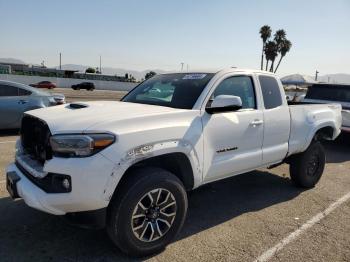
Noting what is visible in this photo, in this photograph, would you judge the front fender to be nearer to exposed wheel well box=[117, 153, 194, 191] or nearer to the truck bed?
exposed wheel well box=[117, 153, 194, 191]

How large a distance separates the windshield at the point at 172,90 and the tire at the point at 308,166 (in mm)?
2352

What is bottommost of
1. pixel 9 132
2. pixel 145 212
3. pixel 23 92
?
pixel 9 132

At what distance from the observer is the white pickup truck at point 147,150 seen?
3131 mm

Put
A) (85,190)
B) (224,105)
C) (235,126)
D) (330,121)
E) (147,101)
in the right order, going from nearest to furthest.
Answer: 1. (85,190)
2. (224,105)
3. (235,126)
4. (147,101)
5. (330,121)

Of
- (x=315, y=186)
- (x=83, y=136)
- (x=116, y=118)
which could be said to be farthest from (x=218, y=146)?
(x=315, y=186)

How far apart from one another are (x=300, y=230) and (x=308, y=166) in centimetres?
182

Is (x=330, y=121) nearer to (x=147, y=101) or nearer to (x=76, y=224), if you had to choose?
(x=147, y=101)

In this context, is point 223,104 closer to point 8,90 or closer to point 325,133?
point 325,133

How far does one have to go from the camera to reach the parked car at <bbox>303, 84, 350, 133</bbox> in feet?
32.3

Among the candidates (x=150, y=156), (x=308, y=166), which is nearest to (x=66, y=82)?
(x=308, y=166)

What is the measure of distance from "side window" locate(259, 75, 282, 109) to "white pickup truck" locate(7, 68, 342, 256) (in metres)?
0.02

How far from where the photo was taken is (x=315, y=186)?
20.4 ft

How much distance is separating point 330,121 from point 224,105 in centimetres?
308

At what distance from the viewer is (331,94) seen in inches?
407
